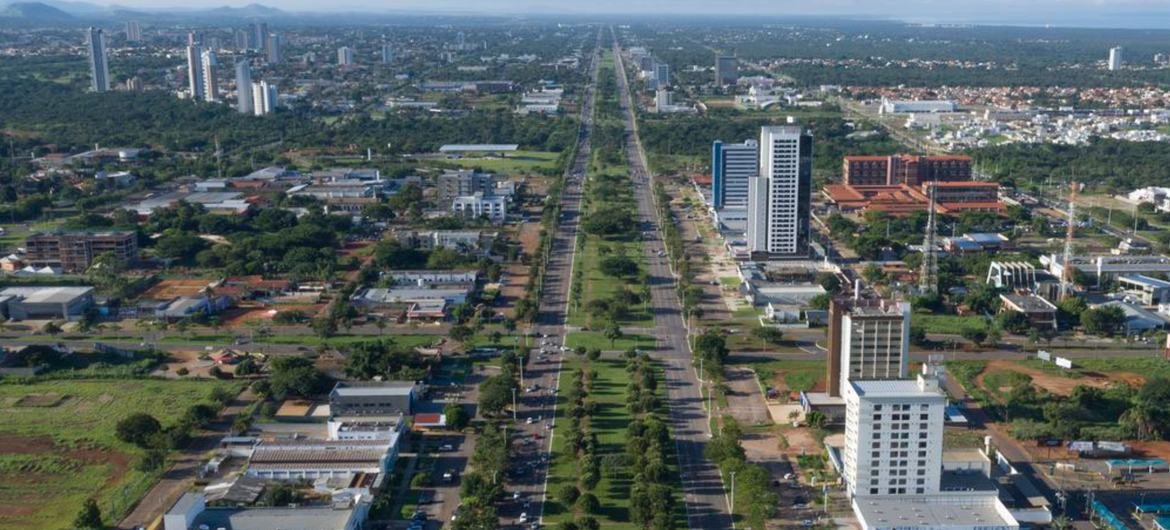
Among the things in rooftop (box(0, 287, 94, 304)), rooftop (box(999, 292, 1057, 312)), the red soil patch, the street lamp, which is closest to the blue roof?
rooftop (box(999, 292, 1057, 312))

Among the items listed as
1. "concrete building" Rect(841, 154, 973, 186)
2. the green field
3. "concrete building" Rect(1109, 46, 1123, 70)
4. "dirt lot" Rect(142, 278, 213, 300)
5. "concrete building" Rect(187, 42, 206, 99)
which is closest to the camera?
"dirt lot" Rect(142, 278, 213, 300)

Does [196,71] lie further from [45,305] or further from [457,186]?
[45,305]

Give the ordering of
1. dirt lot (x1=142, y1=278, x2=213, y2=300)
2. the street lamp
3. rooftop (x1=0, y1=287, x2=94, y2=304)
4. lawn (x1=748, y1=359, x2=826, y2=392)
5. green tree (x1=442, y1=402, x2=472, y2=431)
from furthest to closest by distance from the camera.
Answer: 1. dirt lot (x1=142, y1=278, x2=213, y2=300)
2. rooftop (x1=0, y1=287, x2=94, y2=304)
3. lawn (x1=748, y1=359, x2=826, y2=392)
4. green tree (x1=442, y1=402, x2=472, y2=431)
5. the street lamp

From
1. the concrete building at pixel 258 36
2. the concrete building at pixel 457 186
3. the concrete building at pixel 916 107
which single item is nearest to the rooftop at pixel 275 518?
the concrete building at pixel 457 186

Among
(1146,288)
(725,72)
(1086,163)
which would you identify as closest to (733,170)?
(1146,288)

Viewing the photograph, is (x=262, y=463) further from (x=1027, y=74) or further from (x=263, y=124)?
(x=1027, y=74)

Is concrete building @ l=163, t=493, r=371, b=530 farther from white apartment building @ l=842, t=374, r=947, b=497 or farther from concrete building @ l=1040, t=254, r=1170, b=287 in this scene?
concrete building @ l=1040, t=254, r=1170, b=287

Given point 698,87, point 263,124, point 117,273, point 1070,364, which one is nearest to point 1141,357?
point 1070,364
